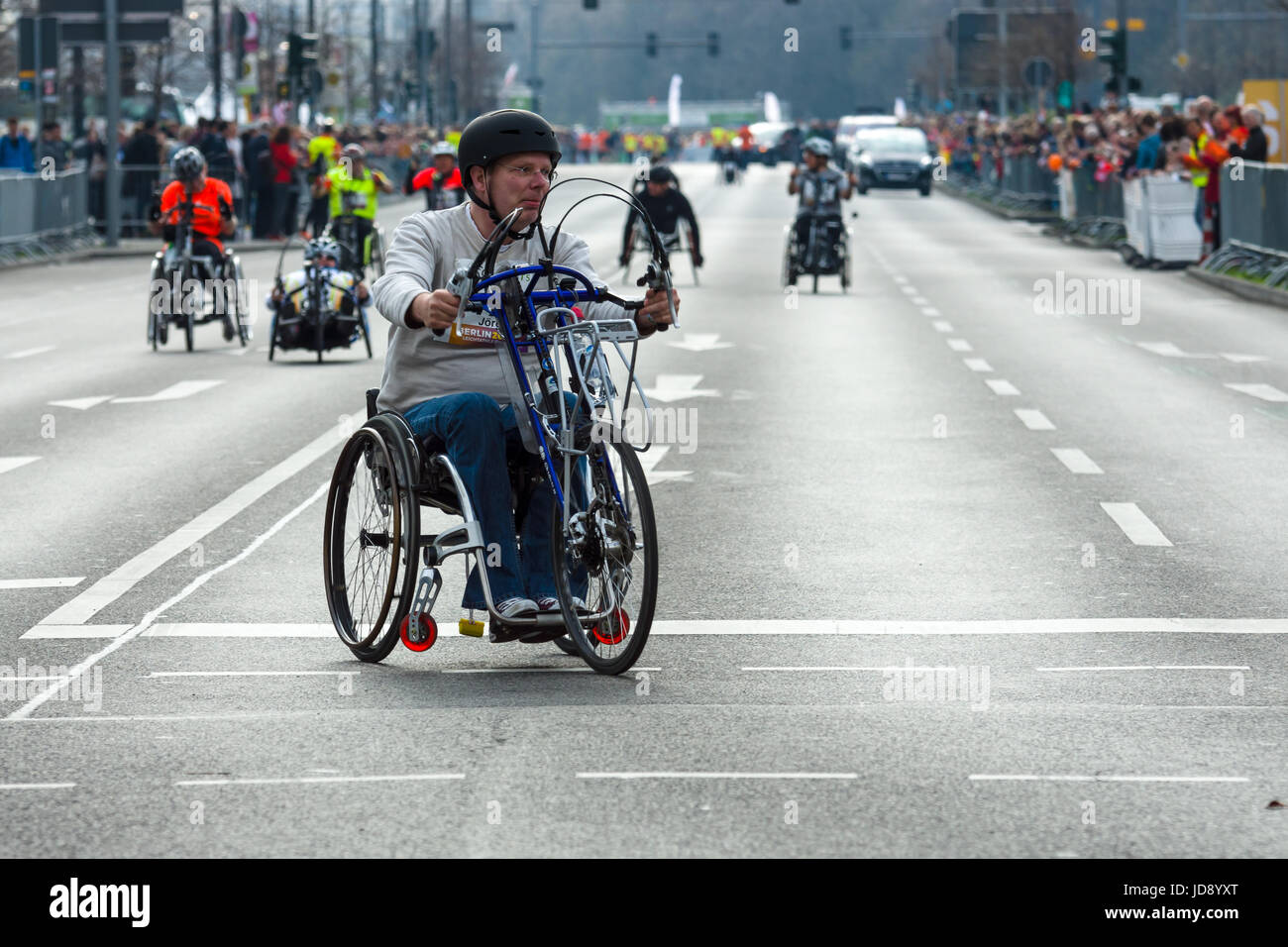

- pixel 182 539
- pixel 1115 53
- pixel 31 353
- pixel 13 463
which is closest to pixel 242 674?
pixel 182 539

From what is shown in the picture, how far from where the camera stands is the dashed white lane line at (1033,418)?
1351 cm

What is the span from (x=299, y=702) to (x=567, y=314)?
123cm

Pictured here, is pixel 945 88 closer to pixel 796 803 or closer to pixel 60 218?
pixel 60 218

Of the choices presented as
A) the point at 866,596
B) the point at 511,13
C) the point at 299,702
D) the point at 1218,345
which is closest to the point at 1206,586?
the point at 866,596

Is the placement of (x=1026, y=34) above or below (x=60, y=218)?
above

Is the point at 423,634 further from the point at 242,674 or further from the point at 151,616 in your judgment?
the point at 151,616

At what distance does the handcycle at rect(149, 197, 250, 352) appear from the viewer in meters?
19.0

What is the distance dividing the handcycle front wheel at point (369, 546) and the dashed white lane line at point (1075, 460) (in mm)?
5166

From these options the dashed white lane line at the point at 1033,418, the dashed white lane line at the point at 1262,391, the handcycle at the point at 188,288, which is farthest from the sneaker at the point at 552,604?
the handcycle at the point at 188,288

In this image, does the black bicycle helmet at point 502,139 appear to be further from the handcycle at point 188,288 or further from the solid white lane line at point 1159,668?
the handcycle at point 188,288

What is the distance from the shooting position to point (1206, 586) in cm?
820

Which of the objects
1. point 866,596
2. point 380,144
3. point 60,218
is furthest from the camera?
point 380,144

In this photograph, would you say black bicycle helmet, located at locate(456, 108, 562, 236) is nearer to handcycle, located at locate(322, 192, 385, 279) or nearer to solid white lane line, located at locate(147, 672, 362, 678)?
solid white lane line, located at locate(147, 672, 362, 678)
